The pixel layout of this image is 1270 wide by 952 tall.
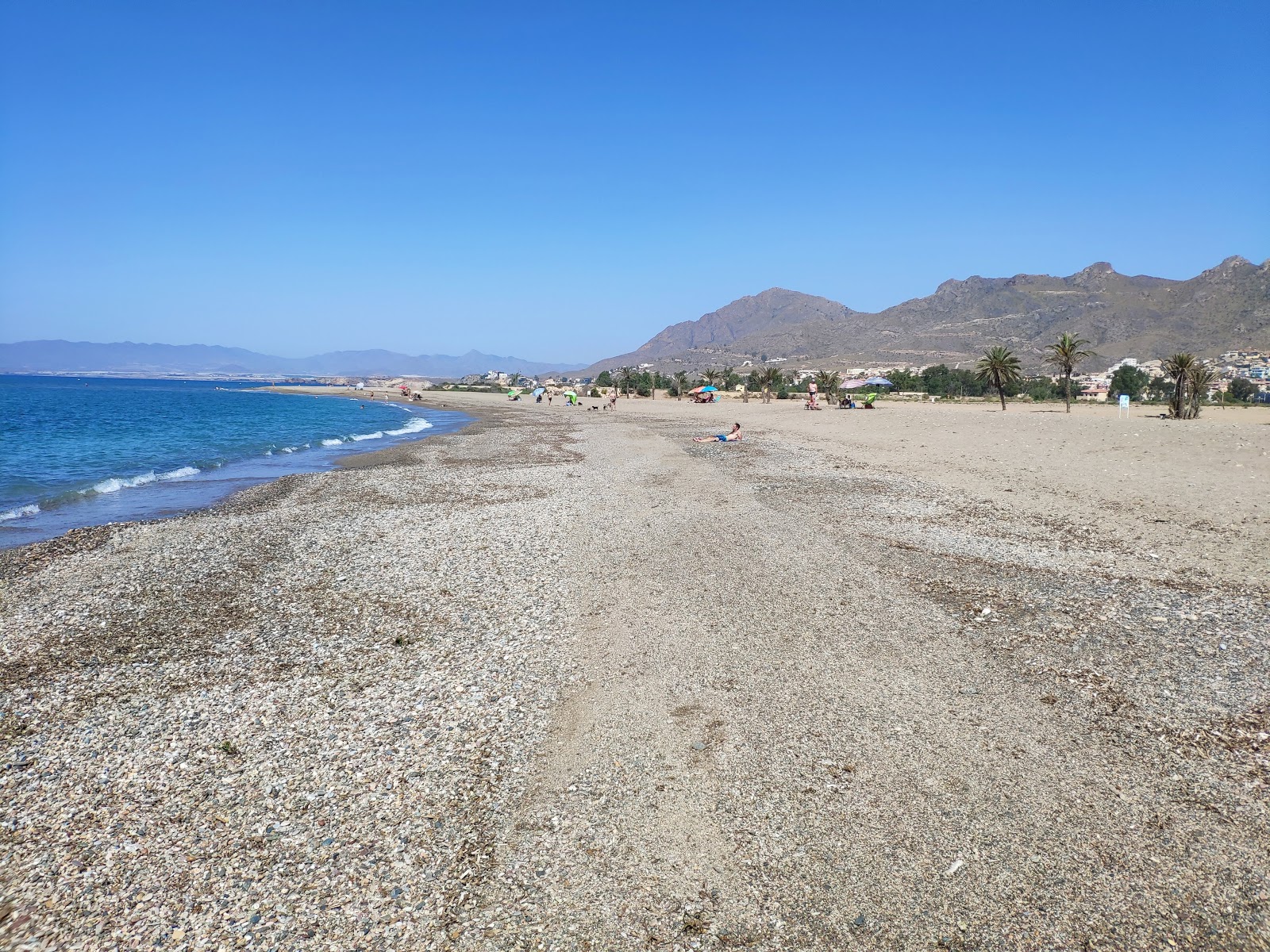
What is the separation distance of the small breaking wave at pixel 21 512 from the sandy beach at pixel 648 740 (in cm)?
533

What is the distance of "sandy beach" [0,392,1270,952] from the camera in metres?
4.30

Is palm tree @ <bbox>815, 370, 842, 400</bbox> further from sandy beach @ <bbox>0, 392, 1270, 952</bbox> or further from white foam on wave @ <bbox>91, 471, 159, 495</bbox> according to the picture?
sandy beach @ <bbox>0, 392, 1270, 952</bbox>

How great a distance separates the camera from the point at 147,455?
1264 inches

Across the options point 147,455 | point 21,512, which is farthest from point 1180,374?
point 147,455

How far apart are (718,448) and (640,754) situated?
1041 inches

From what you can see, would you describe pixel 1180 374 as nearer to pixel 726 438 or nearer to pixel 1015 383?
pixel 1015 383

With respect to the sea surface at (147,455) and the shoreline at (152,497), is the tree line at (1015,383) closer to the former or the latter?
the sea surface at (147,455)

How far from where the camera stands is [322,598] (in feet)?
34.2

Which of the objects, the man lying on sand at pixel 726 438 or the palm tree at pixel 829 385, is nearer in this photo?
the man lying on sand at pixel 726 438

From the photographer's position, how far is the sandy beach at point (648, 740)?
4.30 metres

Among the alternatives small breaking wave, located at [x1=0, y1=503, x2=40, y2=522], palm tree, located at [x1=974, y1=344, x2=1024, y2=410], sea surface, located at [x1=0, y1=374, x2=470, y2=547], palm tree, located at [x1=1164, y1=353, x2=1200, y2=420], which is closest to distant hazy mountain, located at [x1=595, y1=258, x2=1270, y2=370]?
palm tree, located at [x1=974, y1=344, x2=1024, y2=410]

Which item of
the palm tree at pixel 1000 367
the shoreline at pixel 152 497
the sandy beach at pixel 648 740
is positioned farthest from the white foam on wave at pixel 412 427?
the palm tree at pixel 1000 367

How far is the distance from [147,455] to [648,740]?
34.6 m

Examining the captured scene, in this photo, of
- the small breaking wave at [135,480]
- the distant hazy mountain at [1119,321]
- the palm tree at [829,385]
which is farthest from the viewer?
the distant hazy mountain at [1119,321]
